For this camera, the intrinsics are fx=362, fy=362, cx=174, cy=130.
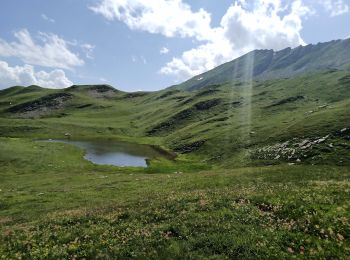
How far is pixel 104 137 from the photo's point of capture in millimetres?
196875

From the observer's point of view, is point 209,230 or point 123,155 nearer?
point 209,230

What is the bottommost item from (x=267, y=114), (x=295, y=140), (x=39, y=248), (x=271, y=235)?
(x=39, y=248)

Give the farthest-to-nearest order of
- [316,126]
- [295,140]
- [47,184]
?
[316,126], [295,140], [47,184]

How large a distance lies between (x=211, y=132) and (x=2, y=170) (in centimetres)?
8791

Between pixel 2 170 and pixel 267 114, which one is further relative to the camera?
pixel 267 114

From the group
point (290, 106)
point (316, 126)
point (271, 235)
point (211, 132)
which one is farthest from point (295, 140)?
point (290, 106)

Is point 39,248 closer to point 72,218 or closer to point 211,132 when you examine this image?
point 72,218

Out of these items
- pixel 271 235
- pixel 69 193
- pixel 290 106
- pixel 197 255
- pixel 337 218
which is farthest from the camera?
pixel 290 106

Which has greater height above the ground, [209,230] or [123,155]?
[123,155]

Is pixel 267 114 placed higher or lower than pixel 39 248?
higher

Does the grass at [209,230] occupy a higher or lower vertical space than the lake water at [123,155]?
lower

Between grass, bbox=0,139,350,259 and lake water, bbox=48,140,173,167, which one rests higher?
lake water, bbox=48,140,173,167

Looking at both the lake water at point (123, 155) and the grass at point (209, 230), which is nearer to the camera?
the grass at point (209, 230)

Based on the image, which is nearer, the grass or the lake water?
the grass
